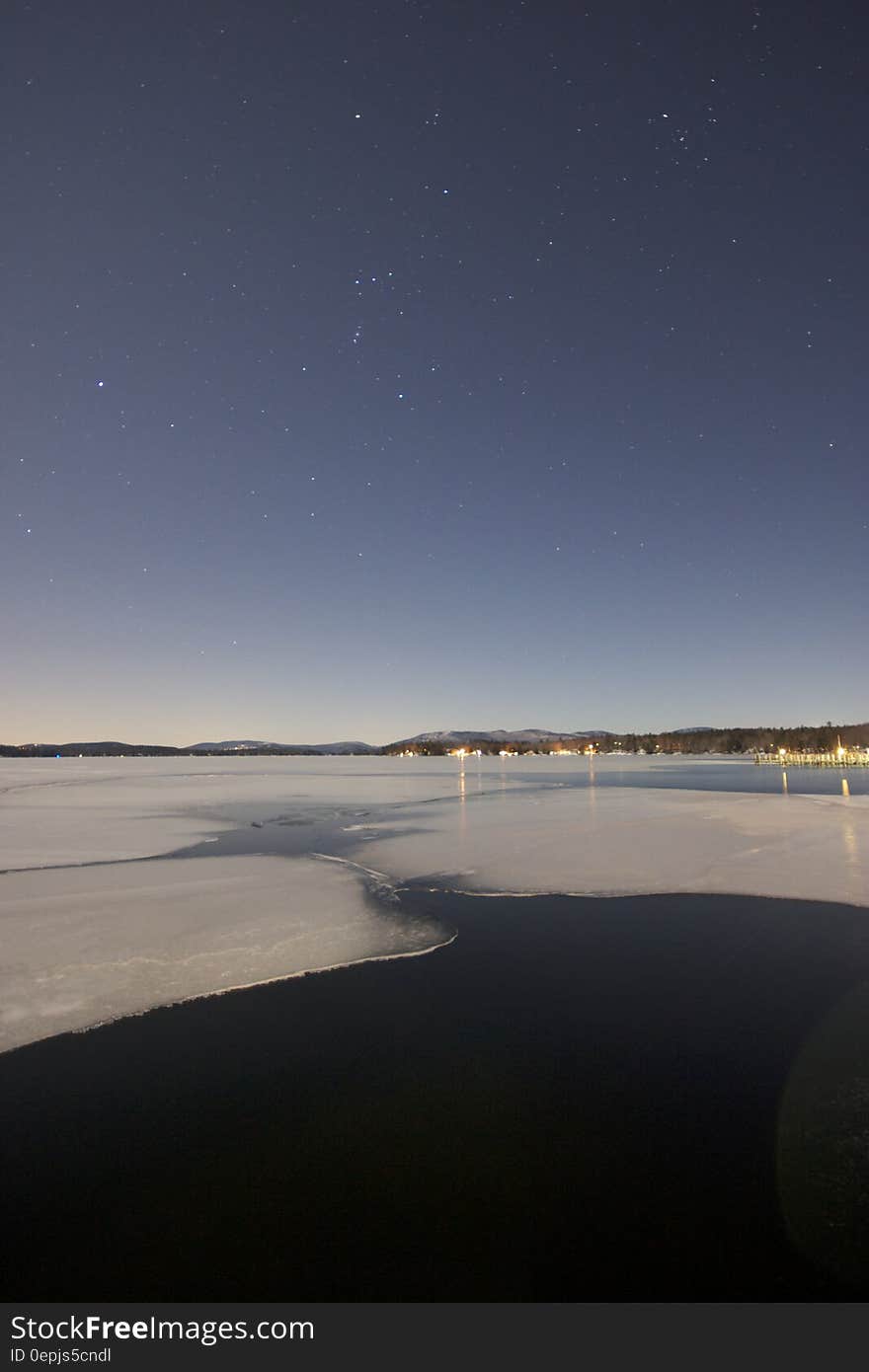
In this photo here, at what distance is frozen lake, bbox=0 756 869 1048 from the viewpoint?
7.26 meters

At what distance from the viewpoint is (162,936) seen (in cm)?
841

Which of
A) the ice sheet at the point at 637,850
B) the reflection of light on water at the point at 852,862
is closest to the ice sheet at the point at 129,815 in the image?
the ice sheet at the point at 637,850

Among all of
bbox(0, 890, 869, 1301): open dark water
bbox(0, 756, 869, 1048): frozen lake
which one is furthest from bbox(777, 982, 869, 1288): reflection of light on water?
bbox(0, 756, 869, 1048): frozen lake

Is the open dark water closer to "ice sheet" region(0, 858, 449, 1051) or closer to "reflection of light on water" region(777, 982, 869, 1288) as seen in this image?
"reflection of light on water" region(777, 982, 869, 1288)

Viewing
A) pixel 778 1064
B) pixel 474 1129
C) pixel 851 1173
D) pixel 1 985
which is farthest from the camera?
pixel 1 985

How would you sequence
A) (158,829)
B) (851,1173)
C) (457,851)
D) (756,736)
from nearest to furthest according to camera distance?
1. (851,1173)
2. (457,851)
3. (158,829)
4. (756,736)

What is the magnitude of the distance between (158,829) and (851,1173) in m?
19.4

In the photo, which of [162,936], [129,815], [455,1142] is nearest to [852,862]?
[455,1142]

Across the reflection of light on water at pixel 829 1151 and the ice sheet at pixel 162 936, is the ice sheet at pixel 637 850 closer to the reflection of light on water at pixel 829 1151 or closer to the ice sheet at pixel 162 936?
the ice sheet at pixel 162 936

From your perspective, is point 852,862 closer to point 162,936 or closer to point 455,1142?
point 455,1142

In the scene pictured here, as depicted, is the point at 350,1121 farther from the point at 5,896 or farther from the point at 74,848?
the point at 74,848
